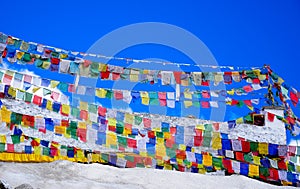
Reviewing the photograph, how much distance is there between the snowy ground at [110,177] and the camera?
9.94m

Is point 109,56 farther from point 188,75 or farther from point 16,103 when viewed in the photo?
point 16,103

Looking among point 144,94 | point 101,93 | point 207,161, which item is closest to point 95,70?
point 101,93

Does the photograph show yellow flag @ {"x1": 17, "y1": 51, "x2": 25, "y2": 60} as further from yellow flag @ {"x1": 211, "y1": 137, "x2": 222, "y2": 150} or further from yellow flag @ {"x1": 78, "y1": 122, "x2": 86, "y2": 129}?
yellow flag @ {"x1": 211, "y1": 137, "x2": 222, "y2": 150}

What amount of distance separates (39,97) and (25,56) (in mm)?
1681

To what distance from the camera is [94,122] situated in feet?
32.5

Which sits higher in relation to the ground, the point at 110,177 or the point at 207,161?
the point at 207,161

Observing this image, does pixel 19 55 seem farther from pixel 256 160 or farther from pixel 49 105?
pixel 256 160

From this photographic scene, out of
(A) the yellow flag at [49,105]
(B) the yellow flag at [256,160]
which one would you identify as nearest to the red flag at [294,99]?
(B) the yellow flag at [256,160]

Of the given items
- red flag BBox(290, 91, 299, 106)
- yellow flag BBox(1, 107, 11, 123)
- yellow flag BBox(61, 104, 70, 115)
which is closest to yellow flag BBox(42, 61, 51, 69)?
yellow flag BBox(61, 104, 70, 115)

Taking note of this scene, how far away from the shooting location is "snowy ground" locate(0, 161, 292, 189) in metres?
9.94

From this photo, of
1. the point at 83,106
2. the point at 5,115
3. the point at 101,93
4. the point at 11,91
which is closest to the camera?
the point at 5,115

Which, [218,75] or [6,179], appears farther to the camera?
[218,75]

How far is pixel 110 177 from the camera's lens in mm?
10602

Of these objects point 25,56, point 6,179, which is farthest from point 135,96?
point 6,179
